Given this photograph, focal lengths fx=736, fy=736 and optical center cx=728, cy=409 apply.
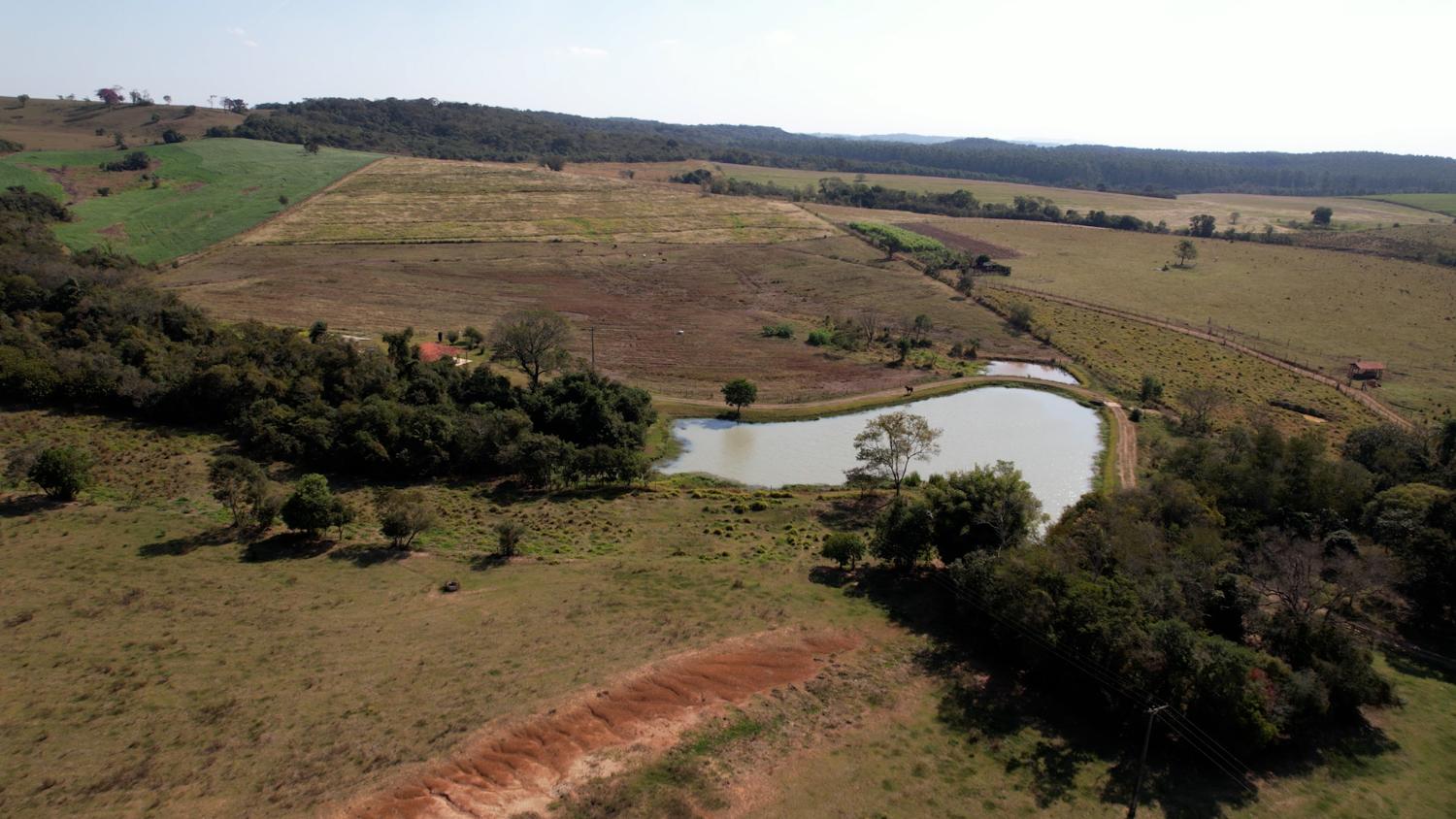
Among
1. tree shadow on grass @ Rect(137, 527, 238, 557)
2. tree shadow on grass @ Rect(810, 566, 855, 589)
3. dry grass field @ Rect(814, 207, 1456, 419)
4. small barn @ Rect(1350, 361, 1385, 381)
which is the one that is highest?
dry grass field @ Rect(814, 207, 1456, 419)

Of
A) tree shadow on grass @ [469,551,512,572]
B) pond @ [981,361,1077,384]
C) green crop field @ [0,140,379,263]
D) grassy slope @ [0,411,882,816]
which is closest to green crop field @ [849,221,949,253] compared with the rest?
pond @ [981,361,1077,384]

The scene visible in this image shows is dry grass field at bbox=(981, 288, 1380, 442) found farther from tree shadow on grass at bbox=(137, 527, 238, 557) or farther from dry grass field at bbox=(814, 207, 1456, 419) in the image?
tree shadow on grass at bbox=(137, 527, 238, 557)

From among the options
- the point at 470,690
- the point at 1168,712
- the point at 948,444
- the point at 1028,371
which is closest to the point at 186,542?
the point at 470,690

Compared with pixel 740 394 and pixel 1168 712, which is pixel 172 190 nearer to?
pixel 740 394

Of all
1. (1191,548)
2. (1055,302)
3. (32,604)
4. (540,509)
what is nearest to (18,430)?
(32,604)

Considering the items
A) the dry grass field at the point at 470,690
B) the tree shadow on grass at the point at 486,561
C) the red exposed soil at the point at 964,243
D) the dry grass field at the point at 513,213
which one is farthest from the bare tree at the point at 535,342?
the red exposed soil at the point at 964,243
